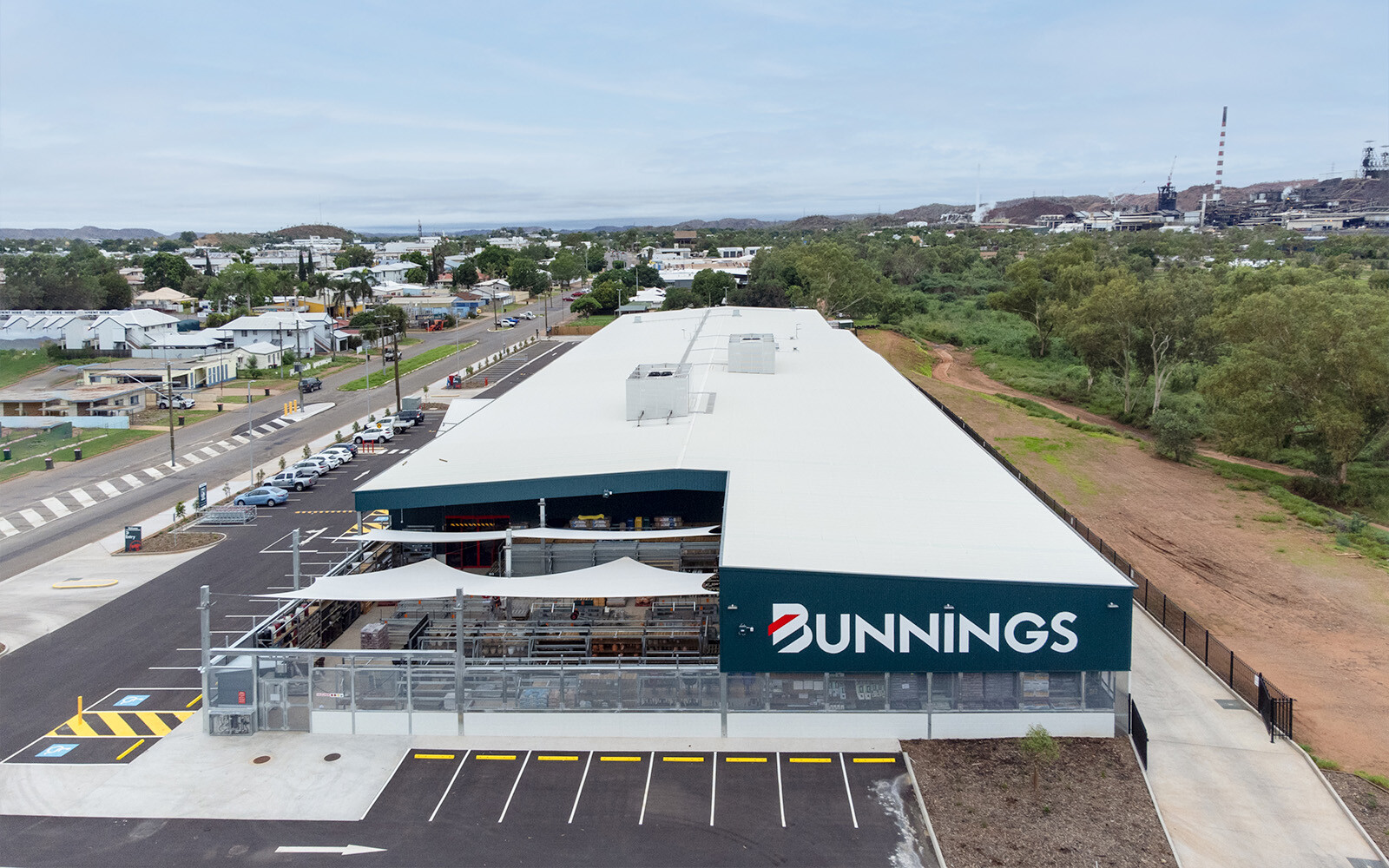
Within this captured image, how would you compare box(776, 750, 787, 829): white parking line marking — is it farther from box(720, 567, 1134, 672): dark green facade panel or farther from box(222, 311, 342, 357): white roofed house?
box(222, 311, 342, 357): white roofed house

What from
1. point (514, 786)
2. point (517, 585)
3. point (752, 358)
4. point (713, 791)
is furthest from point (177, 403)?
point (713, 791)

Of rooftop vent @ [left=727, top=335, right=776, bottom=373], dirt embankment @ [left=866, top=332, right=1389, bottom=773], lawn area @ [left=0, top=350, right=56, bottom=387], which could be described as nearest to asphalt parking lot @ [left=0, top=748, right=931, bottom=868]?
dirt embankment @ [left=866, top=332, right=1389, bottom=773]

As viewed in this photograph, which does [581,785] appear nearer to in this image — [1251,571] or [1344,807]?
[1344,807]

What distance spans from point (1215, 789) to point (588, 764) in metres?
14.8

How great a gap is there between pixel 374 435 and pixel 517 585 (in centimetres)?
4036

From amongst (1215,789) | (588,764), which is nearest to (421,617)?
(588,764)

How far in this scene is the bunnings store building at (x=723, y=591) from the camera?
78.4 feet

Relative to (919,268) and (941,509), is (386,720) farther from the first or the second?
(919,268)

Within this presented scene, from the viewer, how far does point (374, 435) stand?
63.9 m

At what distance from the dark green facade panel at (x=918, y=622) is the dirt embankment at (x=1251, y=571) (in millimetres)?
7184

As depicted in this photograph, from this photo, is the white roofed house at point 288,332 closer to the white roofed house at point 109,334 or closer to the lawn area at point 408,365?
the white roofed house at point 109,334

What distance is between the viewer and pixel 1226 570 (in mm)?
39500

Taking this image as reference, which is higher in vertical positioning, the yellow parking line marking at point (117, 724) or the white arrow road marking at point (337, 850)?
the white arrow road marking at point (337, 850)

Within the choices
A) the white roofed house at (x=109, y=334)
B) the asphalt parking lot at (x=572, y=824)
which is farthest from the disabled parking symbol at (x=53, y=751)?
the white roofed house at (x=109, y=334)
